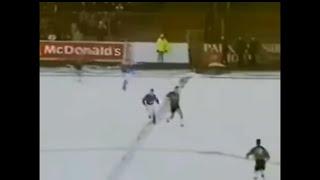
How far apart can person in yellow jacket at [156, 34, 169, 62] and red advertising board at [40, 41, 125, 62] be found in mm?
141

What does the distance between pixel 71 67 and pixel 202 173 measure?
66 centimetres

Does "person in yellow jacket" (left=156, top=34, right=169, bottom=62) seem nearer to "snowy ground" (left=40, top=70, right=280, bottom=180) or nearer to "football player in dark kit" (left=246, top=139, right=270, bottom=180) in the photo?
"snowy ground" (left=40, top=70, right=280, bottom=180)

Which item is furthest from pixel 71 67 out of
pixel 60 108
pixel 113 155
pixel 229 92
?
pixel 229 92

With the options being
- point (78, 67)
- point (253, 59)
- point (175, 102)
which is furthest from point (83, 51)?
point (253, 59)

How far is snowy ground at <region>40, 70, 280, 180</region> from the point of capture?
2.69m

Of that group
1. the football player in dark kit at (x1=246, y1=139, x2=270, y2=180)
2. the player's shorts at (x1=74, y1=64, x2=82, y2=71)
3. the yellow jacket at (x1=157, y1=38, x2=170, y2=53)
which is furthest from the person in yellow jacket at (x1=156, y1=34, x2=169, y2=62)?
the football player in dark kit at (x1=246, y1=139, x2=270, y2=180)

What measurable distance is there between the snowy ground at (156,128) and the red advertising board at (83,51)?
0.23 ft

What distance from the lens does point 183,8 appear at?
2691mm

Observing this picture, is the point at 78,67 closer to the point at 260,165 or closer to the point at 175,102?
the point at 175,102

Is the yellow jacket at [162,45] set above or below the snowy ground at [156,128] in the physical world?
above

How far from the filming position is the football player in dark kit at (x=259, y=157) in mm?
2684

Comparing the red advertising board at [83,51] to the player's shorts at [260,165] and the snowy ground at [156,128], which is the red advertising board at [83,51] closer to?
the snowy ground at [156,128]

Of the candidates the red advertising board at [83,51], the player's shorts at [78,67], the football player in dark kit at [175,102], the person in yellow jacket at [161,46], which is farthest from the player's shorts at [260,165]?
the player's shorts at [78,67]
